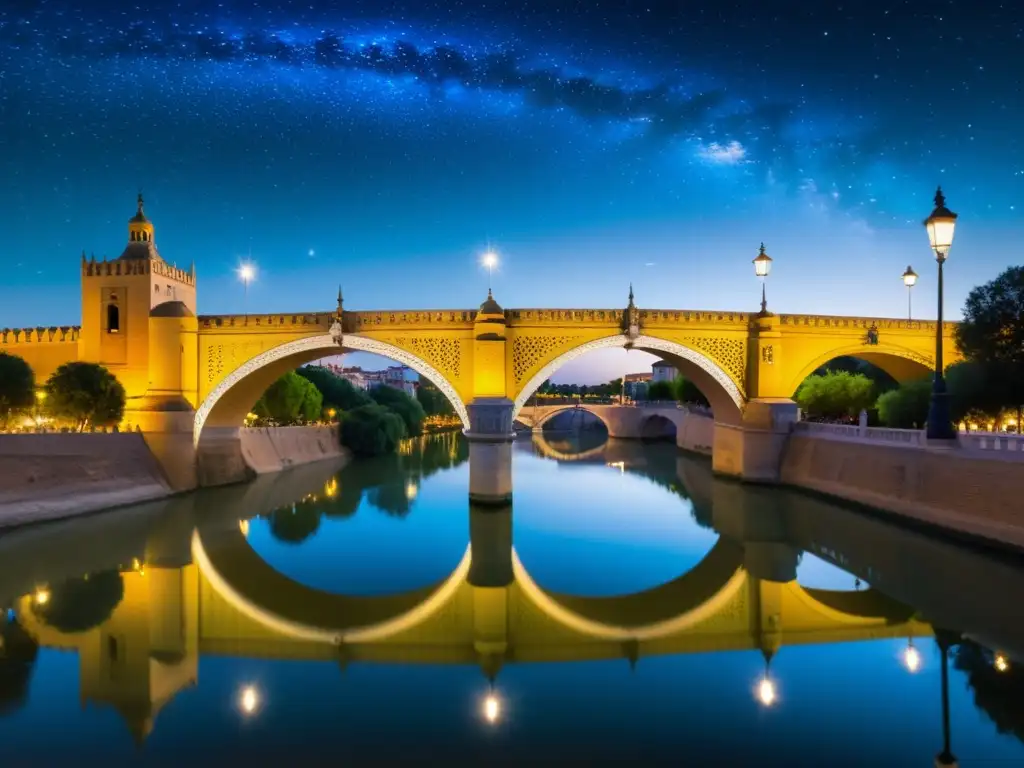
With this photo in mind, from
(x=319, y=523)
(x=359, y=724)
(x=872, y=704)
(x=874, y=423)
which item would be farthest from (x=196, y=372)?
(x=874, y=423)

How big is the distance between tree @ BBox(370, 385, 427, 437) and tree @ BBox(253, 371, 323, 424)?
30.2 feet

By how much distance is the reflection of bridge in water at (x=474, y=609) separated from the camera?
333 inches

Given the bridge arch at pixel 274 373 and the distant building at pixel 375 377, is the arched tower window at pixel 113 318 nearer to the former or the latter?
the bridge arch at pixel 274 373

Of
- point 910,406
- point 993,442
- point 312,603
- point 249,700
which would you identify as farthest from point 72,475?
point 910,406

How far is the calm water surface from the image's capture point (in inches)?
238

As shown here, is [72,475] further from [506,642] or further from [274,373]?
[506,642]

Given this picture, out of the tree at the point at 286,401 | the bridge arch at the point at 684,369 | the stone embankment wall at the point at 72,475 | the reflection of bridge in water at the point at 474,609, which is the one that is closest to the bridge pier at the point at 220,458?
the stone embankment wall at the point at 72,475

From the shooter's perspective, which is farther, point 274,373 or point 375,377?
point 375,377

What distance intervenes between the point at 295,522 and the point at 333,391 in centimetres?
2511

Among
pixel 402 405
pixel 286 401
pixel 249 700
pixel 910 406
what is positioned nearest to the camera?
pixel 249 700

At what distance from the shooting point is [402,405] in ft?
144

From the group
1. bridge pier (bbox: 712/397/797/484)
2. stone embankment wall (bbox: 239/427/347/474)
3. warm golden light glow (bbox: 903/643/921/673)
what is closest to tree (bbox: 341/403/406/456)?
stone embankment wall (bbox: 239/427/347/474)

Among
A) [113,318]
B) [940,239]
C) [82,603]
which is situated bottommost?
[82,603]

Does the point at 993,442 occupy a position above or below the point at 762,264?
below
